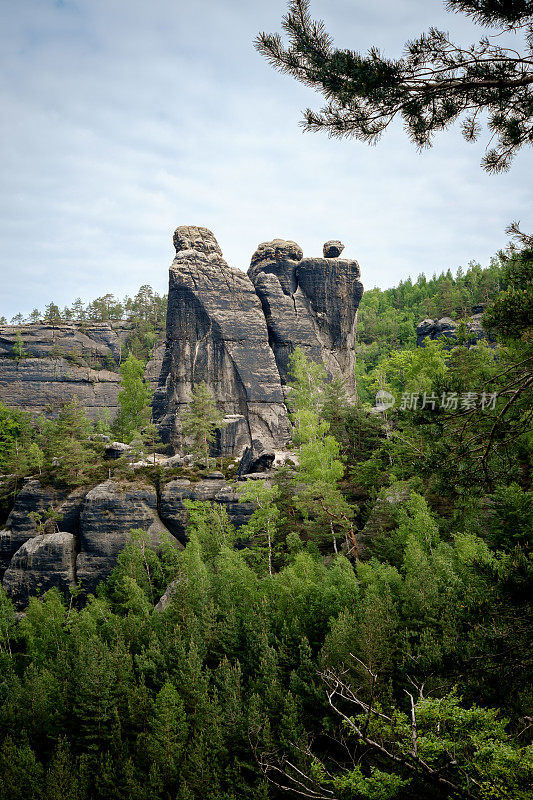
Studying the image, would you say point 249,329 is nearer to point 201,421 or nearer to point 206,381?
point 206,381

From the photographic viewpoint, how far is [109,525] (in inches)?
1359

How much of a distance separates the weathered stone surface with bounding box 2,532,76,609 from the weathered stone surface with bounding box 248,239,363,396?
28888mm

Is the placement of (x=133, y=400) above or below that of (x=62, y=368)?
below

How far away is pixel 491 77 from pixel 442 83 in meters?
0.52

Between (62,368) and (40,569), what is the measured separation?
42283 mm

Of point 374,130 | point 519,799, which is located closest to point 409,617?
point 519,799

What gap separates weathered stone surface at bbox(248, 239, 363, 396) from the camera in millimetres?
52844

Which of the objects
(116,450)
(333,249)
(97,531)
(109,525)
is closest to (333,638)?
(109,525)

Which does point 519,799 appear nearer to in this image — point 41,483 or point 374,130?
point 374,130

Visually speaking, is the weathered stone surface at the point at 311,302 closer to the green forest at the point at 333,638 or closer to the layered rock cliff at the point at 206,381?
the layered rock cliff at the point at 206,381

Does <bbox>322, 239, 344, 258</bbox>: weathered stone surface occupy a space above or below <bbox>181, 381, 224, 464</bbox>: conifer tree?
above

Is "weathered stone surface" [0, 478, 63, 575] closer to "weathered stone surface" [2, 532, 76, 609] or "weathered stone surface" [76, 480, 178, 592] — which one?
"weathered stone surface" [2, 532, 76, 609]

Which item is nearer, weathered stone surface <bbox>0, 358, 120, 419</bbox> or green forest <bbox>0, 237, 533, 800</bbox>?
green forest <bbox>0, 237, 533, 800</bbox>

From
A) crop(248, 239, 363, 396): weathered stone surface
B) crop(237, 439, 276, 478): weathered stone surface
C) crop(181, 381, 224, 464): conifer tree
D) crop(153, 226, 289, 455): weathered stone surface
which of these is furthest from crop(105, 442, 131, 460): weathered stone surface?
crop(248, 239, 363, 396): weathered stone surface
